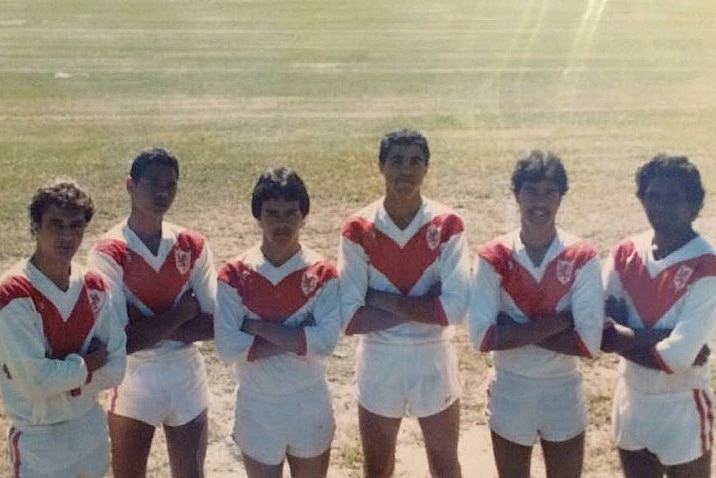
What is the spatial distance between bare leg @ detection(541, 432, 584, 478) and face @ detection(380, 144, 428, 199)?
1.25 meters

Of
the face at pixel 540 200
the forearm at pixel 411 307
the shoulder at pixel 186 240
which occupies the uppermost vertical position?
the face at pixel 540 200

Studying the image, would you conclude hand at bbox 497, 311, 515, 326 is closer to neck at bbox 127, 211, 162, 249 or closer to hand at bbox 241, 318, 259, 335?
hand at bbox 241, 318, 259, 335

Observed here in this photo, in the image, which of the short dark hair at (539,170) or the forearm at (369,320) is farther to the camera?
the forearm at (369,320)

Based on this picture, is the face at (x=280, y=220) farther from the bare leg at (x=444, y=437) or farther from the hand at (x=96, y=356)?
the bare leg at (x=444, y=437)

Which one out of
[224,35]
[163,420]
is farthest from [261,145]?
[224,35]

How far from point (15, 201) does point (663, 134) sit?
10.2m

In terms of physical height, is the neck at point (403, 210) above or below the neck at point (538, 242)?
above

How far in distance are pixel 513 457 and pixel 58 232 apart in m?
2.10

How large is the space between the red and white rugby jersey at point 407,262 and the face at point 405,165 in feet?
0.52

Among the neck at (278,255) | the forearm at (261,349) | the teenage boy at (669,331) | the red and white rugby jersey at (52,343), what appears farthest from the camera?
the neck at (278,255)

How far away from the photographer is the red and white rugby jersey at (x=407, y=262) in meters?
4.21

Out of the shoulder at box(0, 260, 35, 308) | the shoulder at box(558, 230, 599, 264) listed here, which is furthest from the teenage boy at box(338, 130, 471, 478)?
the shoulder at box(0, 260, 35, 308)

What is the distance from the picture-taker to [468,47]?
30.6 meters

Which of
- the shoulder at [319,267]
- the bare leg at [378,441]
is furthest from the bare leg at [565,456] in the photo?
the shoulder at [319,267]
